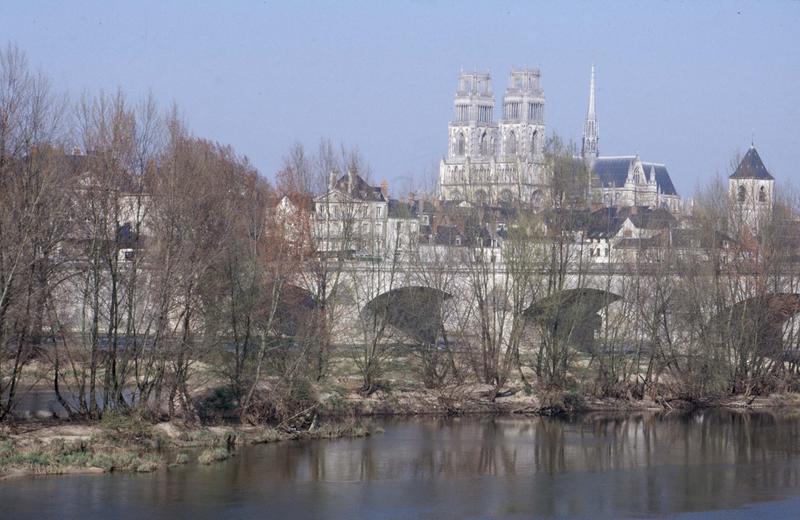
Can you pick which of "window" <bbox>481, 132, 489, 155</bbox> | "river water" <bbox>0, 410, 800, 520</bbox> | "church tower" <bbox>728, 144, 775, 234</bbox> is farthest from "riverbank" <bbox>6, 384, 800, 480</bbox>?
"window" <bbox>481, 132, 489, 155</bbox>

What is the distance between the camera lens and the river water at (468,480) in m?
20.4

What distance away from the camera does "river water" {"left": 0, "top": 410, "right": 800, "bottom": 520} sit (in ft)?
66.8

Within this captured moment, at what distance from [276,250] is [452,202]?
9.77 metres

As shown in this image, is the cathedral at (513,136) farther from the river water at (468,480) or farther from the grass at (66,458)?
the grass at (66,458)

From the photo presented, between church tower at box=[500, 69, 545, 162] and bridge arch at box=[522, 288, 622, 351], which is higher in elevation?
church tower at box=[500, 69, 545, 162]

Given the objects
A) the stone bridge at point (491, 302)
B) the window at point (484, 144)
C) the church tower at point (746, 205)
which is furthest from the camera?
the window at point (484, 144)

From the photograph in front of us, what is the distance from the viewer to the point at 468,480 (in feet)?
77.2

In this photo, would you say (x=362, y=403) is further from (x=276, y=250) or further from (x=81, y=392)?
(x=81, y=392)

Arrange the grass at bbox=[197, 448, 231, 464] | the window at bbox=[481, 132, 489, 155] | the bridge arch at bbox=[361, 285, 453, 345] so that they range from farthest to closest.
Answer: the window at bbox=[481, 132, 489, 155] → the bridge arch at bbox=[361, 285, 453, 345] → the grass at bbox=[197, 448, 231, 464]

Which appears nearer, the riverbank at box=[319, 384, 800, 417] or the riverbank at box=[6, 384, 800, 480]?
the riverbank at box=[6, 384, 800, 480]

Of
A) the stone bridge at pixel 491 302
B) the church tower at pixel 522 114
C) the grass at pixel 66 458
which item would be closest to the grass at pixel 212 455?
the grass at pixel 66 458

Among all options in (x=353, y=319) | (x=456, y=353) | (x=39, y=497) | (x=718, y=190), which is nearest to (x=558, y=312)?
(x=456, y=353)

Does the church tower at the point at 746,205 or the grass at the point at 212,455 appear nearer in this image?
the grass at the point at 212,455

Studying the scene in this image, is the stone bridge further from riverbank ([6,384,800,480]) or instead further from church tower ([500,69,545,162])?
church tower ([500,69,545,162])
